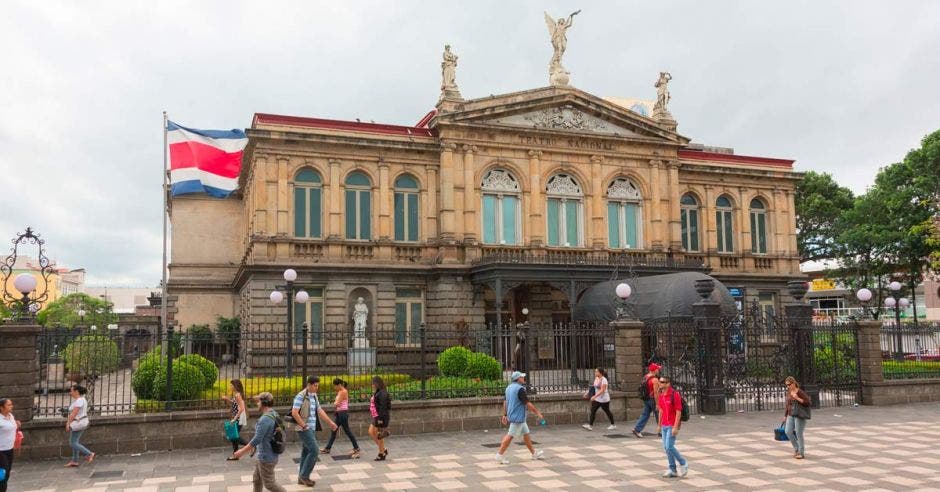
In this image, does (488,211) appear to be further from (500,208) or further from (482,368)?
(482,368)

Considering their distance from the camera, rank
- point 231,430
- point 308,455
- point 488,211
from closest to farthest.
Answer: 1. point 308,455
2. point 231,430
3. point 488,211

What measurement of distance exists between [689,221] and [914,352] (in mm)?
13969

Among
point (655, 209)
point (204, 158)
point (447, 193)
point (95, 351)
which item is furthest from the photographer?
point (655, 209)

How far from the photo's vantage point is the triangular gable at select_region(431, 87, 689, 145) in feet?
105

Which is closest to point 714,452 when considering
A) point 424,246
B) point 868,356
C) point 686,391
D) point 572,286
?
point 686,391

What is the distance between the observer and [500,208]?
32.8 meters

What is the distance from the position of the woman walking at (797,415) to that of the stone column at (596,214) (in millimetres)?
19597

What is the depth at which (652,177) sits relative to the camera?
1382 inches

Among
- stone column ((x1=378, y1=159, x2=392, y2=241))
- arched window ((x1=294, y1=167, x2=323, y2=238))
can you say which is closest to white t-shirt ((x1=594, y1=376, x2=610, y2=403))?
stone column ((x1=378, y1=159, x2=392, y2=241))

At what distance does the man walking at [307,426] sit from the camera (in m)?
12.1

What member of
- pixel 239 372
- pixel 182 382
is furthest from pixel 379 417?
pixel 182 382

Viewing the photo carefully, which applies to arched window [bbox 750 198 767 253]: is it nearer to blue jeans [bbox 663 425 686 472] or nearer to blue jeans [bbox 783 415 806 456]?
blue jeans [bbox 783 415 806 456]

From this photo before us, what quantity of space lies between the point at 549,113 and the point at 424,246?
8489 mm

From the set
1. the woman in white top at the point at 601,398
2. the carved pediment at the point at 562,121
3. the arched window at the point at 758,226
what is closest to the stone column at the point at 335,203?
the carved pediment at the point at 562,121
